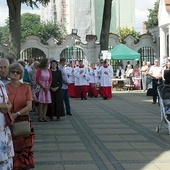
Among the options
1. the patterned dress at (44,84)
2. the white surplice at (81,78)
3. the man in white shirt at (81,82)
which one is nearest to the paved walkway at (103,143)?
the patterned dress at (44,84)

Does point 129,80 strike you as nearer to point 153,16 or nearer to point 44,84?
point 44,84

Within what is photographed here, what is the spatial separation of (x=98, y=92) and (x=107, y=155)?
1773cm

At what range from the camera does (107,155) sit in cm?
992

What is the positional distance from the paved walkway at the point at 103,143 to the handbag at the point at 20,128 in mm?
1525

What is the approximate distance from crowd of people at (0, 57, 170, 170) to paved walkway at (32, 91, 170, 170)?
0.70 meters

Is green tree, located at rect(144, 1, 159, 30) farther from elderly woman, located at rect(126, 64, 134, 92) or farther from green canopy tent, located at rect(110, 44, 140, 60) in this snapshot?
elderly woman, located at rect(126, 64, 134, 92)

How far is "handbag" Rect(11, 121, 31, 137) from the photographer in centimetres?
731

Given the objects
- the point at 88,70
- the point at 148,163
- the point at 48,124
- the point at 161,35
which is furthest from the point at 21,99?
the point at 161,35

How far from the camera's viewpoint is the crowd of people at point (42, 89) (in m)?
6.55

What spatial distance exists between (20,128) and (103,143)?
4189 mm

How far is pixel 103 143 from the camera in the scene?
37.3 ft

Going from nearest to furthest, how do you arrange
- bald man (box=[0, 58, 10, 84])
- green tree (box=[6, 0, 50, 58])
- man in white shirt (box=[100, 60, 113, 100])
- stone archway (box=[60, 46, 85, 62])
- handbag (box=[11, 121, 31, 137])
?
handbag (box=[11, 121, 31, 137]) < bald man (box=[0, 58, 10, 84]) < man in white shirt (box=[100, 60, 113, 100]) < green tree (box=[6, 0, 50, 58]) < stone archway (box=[60, 46, 85, 62])

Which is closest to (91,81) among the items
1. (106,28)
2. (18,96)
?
(106,28)

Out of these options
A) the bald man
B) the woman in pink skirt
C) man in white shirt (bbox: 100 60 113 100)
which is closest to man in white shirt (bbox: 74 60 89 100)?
man in white shirt (bbox: 100 60 113 100)
